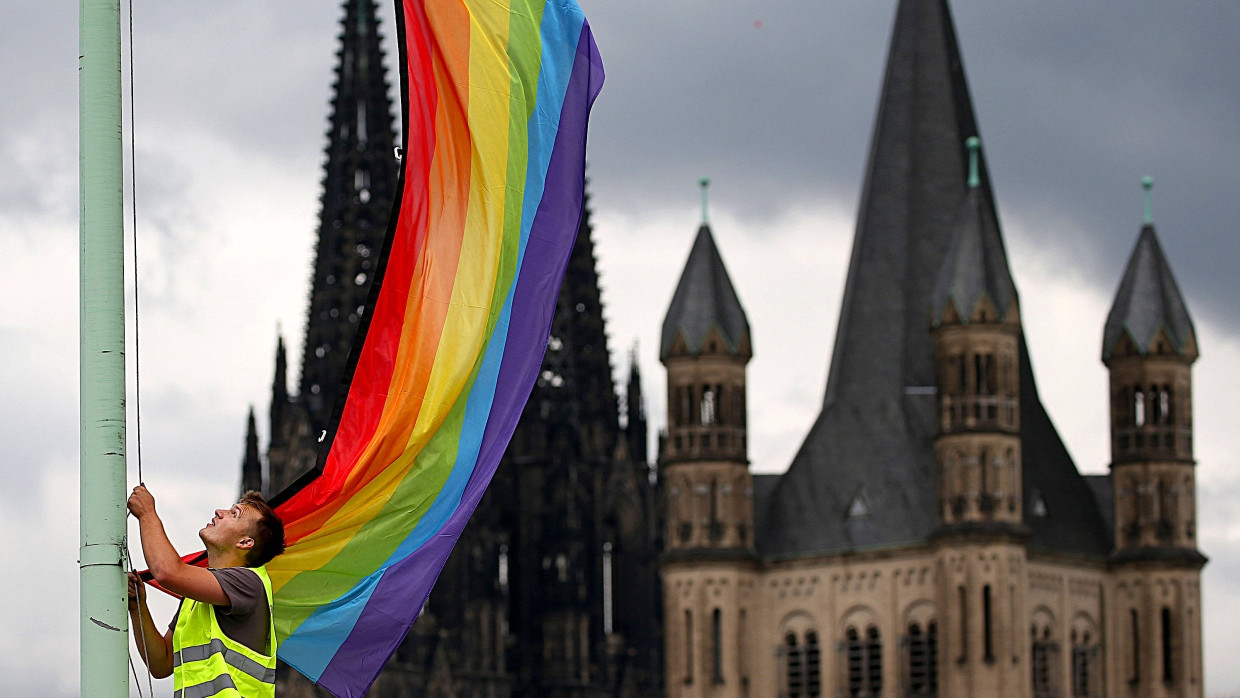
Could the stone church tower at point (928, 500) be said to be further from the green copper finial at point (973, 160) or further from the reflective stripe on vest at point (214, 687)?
the reflective stripe on vest at point (214, 687)

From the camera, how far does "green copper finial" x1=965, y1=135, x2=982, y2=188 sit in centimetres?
9706

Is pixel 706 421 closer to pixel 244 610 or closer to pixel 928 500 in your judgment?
pixel 928 500

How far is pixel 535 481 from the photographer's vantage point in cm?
10419

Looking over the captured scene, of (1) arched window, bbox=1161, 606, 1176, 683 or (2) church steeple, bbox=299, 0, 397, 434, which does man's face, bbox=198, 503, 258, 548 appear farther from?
(2) church steeple, bbox=299, 0, 397, 434

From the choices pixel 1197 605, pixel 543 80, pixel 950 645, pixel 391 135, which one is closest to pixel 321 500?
pixel 543 80

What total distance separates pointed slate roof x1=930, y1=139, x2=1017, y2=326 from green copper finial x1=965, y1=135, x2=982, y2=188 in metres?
2.14

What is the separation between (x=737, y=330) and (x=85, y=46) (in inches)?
3302

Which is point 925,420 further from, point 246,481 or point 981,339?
point 246,481

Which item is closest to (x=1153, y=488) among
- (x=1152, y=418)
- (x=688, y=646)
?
(x=1152, y=418)

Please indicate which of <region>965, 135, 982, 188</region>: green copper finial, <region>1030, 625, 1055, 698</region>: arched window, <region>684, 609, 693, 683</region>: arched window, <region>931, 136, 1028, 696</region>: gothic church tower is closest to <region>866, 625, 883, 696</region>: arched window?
<region>931, 136, 1028, 696</region>: gothic church tower

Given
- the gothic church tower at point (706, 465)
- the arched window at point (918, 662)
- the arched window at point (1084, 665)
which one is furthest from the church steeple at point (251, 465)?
the arched window at point (1084, 665)

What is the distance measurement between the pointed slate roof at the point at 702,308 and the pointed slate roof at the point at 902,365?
3874 millimetres

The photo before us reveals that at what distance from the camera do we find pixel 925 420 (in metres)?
94.4

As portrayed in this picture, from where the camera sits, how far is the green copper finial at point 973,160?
318 feet
